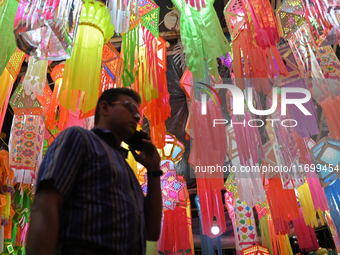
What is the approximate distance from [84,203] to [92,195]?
0.03m

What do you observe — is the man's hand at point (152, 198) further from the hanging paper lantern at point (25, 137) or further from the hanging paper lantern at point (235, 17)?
the hanging paper lantern at point (25, 137)

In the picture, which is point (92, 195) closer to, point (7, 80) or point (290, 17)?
point (7, 80)

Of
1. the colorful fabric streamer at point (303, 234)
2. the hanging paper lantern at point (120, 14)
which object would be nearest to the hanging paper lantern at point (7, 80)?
the hanging paper lantern at point (120, 14)

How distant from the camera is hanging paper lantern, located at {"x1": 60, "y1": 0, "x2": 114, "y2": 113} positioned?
6.08ft

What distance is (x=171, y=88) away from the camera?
491cm

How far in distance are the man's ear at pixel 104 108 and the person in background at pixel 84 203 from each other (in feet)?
0.44

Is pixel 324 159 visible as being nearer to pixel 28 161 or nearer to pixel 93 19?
pixel 93 19

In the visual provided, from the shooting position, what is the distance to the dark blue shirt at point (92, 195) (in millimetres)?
653

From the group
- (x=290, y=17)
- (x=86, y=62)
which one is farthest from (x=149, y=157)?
(x=290, y=17)

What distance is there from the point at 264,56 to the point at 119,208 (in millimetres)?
1891

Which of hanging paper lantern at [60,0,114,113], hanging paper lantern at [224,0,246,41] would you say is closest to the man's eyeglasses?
hanging paper lantern at [60,0,114,113]

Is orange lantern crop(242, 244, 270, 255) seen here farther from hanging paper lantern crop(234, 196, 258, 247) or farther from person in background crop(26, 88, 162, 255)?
person in background crop(26, 88, 162, 255)

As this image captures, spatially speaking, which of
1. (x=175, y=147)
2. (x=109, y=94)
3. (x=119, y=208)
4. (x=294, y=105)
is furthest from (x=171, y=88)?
(x=119, y=208)

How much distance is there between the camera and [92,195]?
0.70 meters
